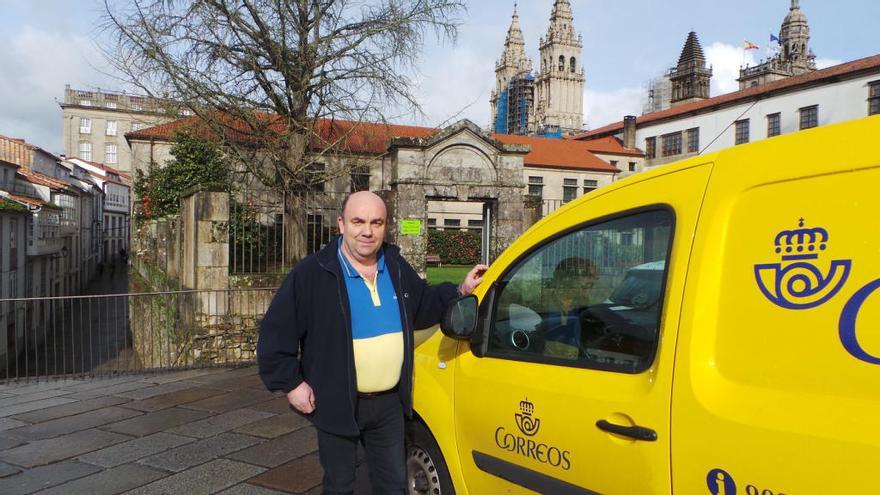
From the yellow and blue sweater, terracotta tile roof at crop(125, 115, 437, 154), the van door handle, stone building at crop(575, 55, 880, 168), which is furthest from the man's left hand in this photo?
stone building at crop(575, 55, 880, 168)

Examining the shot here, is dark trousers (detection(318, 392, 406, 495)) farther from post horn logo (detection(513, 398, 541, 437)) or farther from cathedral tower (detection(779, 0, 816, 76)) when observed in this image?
cathedral tower (detection(779, 0, 816, 76))

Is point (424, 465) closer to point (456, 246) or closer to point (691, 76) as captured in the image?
point (456, 246)

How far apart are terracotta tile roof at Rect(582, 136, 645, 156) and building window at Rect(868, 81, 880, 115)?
18374 millimetres

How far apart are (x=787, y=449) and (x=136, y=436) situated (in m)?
5.66

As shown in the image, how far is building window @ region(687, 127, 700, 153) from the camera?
40.0 meters

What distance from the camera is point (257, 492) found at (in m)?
4.27

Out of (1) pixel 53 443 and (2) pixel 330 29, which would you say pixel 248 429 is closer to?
(1) pixel 53 443

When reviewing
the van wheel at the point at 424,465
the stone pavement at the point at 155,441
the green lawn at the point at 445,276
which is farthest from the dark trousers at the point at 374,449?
the green lawn at the point at 445,276

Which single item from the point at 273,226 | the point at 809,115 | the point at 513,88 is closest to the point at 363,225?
the point at 273,226

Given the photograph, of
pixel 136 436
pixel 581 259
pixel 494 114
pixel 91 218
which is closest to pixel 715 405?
pixel 581 259

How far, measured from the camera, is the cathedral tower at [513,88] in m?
92.0

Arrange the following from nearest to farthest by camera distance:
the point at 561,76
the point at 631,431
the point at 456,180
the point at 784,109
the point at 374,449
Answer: the point at 631,431
the point at 374,449
the point at 456,180
the point at 784,109
the point at 561,76

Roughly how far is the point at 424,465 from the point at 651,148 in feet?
164

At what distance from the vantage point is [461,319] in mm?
2928
